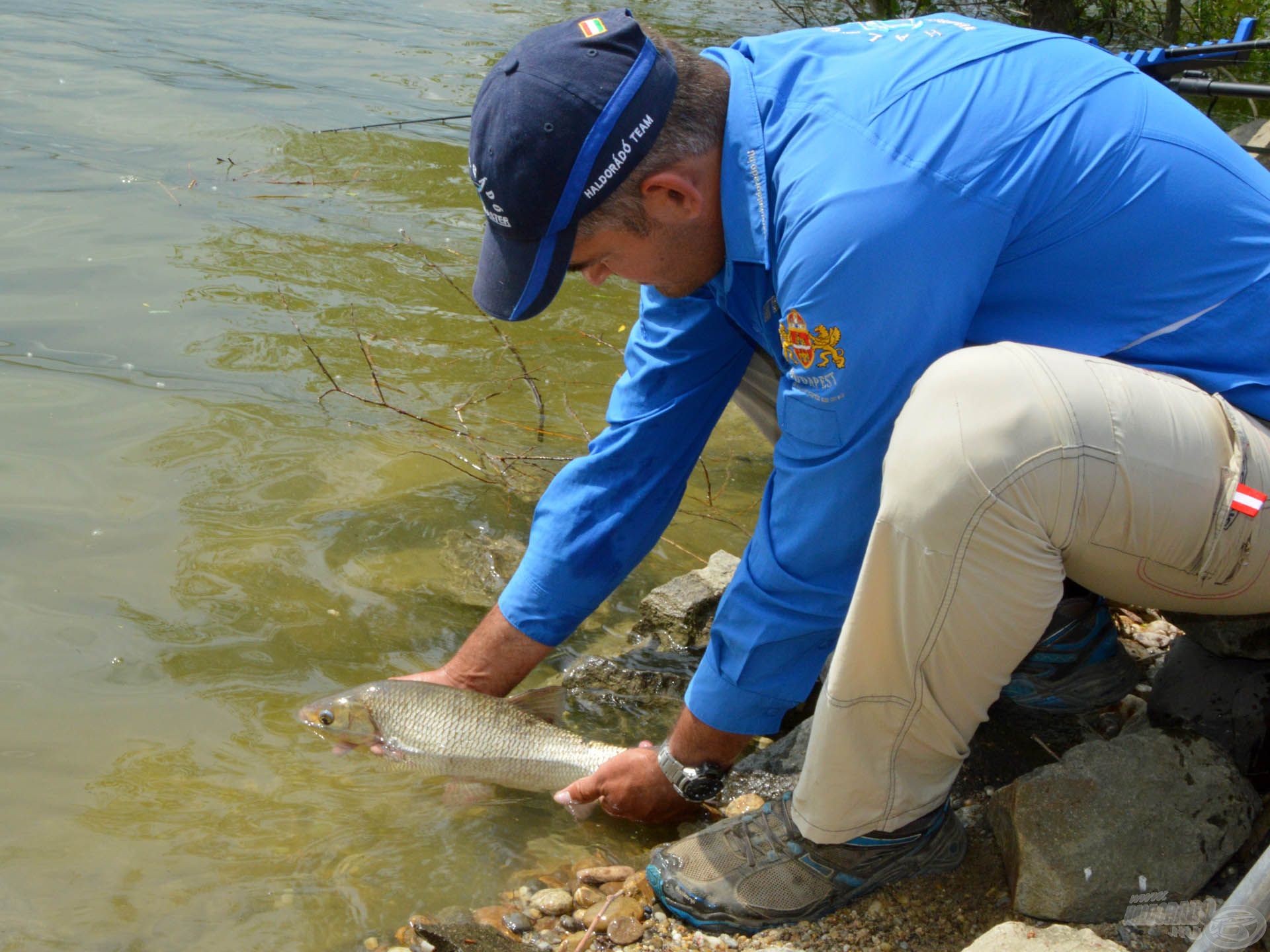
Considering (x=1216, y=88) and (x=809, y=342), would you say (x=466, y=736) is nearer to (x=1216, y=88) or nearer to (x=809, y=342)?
(x=809, y=342)

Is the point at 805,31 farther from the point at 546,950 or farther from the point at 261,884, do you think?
the point at 261,884

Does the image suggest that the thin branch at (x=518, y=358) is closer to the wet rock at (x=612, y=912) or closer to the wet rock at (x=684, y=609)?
the wet rock at (x=684, y=609)

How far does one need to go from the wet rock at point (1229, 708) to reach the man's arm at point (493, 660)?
1.53 meters

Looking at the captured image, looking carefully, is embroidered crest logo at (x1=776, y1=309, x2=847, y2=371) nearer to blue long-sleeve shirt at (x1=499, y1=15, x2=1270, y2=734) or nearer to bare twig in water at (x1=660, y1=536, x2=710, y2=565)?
blue long-sleeve shirt at (x1=499, y1=15, x2=1270, y2=734)

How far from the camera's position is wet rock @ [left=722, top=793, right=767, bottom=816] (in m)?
2.87

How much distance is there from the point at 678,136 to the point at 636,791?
148 cm

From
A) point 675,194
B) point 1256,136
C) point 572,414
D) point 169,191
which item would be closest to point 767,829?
point 675,194

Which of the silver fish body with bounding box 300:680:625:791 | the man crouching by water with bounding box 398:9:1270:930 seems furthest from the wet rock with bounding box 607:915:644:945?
the silver fish body with bounding box 300:680:625:791

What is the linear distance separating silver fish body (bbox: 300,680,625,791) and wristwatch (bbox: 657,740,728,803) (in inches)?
13.4

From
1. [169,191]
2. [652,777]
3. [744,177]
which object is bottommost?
[169,191]

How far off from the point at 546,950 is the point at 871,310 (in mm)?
1514

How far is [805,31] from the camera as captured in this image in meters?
2.42

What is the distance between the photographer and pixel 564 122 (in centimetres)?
215

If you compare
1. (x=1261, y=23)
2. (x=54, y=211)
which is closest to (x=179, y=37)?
(x=54, y=211)
